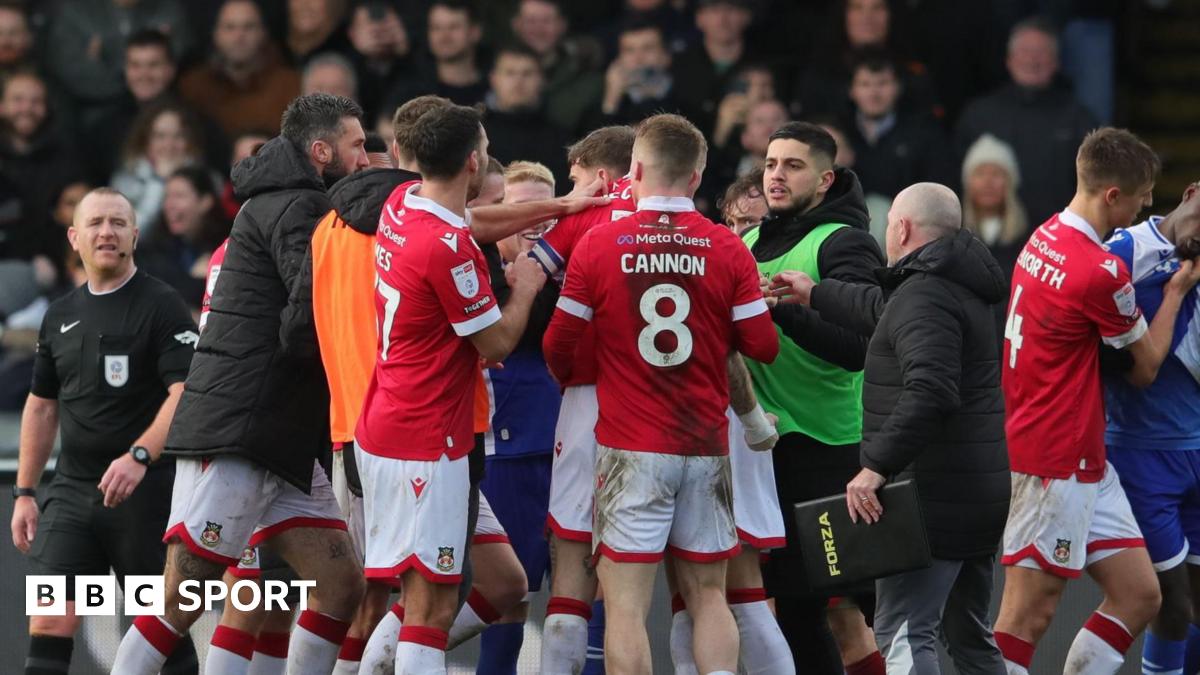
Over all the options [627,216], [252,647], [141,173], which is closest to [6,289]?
[141,173]

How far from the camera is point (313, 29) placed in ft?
34.6

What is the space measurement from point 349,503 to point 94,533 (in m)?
1.38

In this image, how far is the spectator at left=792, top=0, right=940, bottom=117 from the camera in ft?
33.3

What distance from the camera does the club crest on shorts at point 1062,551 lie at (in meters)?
6.30

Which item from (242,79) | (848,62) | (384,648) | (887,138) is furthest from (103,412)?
(848,62)

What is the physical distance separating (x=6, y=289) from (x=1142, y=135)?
265 inches

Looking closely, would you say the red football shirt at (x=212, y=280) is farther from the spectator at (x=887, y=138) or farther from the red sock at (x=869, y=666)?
the spectator at (x=887, y=138)

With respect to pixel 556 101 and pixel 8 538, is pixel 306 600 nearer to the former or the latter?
pixel 8 538

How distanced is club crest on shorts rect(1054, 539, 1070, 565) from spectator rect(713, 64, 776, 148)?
4.26 meters

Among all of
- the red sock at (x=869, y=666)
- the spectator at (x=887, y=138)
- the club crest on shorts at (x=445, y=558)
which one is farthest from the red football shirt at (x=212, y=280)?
the spectator at (x=887, y=138)

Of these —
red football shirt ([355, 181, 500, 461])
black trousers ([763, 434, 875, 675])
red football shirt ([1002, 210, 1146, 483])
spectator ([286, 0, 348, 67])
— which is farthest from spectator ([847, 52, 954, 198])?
red football shirt ([355, 181, 500, 461])

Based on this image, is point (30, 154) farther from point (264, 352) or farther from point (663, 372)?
point (663, 372)

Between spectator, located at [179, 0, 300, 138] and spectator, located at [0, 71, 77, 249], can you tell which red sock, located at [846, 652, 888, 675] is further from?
spectator, located at [0, 71, 77, 249]

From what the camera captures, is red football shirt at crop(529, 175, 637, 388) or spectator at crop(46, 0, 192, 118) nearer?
red football shirt at crop(529, 175, 637, 388)
